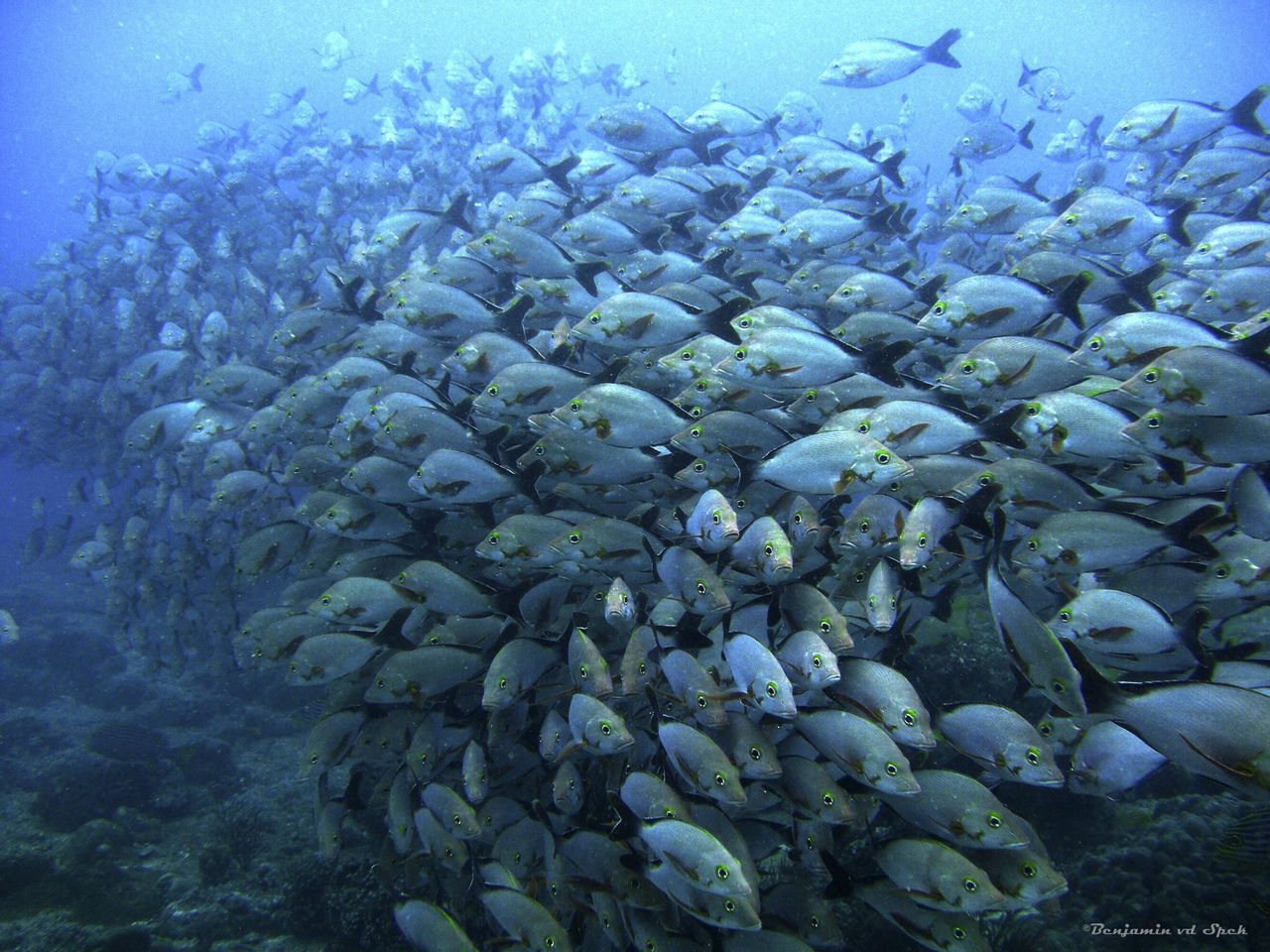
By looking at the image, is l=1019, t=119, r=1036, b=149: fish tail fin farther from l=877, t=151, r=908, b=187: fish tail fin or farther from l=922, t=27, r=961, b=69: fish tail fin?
l=877, t=151, r=908, b=187: fish tail fin

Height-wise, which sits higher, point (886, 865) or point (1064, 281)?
point (1064, 281)

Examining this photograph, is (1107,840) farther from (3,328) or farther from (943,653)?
(3,328)

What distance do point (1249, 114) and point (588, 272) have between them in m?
7.60

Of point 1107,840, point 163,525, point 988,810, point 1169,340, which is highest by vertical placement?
point 1169,340

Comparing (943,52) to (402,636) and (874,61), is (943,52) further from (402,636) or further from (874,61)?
(402,636)

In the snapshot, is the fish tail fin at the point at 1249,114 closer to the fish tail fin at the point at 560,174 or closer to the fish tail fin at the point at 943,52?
the fish tail fin at the point at 943,52

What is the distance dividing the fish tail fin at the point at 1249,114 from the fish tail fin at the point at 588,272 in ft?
23.9

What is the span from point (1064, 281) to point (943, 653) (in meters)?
3.16

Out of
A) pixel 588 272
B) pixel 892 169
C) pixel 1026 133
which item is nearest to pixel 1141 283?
pixel 588 272

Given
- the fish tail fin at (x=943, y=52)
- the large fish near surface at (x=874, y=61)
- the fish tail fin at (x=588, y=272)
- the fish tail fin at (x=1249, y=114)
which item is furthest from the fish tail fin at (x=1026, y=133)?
the fish tail fin at (x=588, y=272)

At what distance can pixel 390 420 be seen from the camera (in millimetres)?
4527

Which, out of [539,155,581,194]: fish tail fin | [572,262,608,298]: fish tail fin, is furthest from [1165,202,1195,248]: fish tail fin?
[539,155,581,194]: fish tail fin

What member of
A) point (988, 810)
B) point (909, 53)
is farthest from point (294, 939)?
point (909, 53)

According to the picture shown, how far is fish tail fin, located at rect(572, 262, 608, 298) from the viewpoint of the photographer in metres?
5.48
